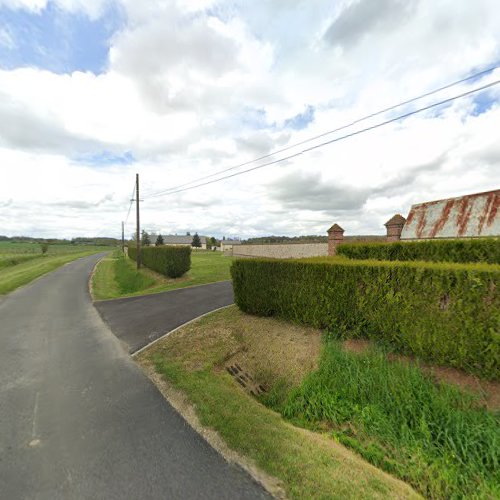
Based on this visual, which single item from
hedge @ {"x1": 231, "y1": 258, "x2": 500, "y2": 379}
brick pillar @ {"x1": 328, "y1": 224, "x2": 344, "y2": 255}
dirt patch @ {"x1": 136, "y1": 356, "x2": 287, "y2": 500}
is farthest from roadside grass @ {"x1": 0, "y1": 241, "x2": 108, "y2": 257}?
hedge @ {"x1": 231, "y1": 258, "x2": 500, "y2": 379}

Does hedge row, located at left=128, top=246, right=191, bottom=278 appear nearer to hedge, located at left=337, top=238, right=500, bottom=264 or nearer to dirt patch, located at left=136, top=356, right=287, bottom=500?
hedge, located at left=337, top=238, right=500, bottom=264

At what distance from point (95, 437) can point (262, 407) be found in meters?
2.36

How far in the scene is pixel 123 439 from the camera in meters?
3.21

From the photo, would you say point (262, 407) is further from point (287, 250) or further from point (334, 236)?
point (287, 250)

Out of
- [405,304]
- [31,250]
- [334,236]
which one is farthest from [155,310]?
[31,250]

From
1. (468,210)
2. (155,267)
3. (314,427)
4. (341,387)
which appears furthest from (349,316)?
(468,210)

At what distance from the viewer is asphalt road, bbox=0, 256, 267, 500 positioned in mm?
2537

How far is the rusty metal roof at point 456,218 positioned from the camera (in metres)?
16.7

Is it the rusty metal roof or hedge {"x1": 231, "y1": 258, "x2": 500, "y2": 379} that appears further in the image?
the rusty metal roof

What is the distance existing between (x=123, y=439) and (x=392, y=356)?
4.66 m

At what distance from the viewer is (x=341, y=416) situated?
3.84m

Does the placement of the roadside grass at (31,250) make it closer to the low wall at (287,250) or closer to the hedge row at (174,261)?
the low wall at (287,250)

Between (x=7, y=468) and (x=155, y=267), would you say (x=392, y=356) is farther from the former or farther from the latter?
(x=155, y=267)

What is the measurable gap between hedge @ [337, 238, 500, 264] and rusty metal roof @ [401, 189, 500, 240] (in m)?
10.9
